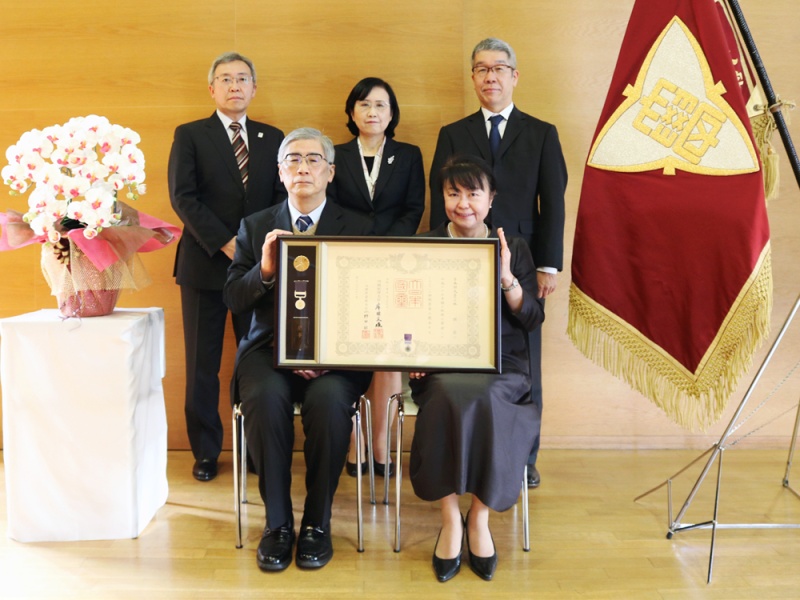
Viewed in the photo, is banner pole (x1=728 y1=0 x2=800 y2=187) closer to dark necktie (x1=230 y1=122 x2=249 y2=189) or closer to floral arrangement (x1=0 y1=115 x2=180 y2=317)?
dark necktie (x1=230 y1=122 x2=249 y2=189)

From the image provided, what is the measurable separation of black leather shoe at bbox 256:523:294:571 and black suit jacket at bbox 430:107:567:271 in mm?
1316

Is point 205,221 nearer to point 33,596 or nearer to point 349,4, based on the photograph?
point 349,4

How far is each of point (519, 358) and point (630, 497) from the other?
35.1 inches

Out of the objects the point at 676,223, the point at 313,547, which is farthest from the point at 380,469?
the point at 676,223

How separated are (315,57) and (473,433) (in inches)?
80.2

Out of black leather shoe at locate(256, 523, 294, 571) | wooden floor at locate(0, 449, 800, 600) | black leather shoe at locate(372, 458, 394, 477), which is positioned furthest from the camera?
black leather shoe at locate(372, 458, 394, 477)

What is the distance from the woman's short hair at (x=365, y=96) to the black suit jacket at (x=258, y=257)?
2.26ft

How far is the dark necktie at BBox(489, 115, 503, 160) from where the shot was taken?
2895 millimetres

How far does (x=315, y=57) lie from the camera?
332cm

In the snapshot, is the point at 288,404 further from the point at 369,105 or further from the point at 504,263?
the point at 369,105

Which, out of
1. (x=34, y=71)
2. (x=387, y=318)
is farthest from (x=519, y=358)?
(x=34, y=71)

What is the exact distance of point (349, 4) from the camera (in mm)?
3307

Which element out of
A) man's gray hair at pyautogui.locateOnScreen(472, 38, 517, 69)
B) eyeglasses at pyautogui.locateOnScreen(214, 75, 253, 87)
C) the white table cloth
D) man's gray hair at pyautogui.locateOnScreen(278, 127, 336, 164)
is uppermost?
man's gray hair at pyautogui.locateOnScreen(472, 38, 517, 69)

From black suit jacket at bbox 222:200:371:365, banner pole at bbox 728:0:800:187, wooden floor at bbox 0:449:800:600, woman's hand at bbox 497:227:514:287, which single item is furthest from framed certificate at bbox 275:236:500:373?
banner pole at bbox 728:0:800:187
